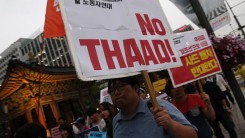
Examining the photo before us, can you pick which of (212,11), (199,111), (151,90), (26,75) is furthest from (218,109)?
(26,75)

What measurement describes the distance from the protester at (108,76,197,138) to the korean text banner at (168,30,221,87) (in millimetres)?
2189

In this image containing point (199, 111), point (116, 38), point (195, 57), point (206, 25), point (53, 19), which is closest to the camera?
point (116, 38)

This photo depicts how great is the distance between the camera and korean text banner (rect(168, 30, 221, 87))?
4531 millimetres

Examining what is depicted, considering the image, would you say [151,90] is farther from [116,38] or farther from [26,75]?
[26,75]

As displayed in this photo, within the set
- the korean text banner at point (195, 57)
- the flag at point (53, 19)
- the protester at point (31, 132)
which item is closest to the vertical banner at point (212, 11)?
the korean text banner at point (195, 57)

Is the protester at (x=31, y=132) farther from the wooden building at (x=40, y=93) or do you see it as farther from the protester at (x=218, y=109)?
the wooden building at (x=40, y=93)

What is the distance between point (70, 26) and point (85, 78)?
370mm

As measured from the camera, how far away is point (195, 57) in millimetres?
4723

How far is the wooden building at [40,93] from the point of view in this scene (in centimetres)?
1552

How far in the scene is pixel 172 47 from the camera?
8.74 ft

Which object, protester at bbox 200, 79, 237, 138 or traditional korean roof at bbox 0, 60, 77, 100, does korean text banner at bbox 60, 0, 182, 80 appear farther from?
traditional korean roof at bbox 0, 60, 77, 100

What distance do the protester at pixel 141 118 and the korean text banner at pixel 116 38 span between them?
19 cm

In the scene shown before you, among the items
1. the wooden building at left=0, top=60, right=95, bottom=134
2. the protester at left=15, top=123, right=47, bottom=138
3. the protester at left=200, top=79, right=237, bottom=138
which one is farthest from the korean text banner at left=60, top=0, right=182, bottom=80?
the wooden building at left=0, top=60, right=95, bottom=134

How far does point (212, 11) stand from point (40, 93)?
560 inches
